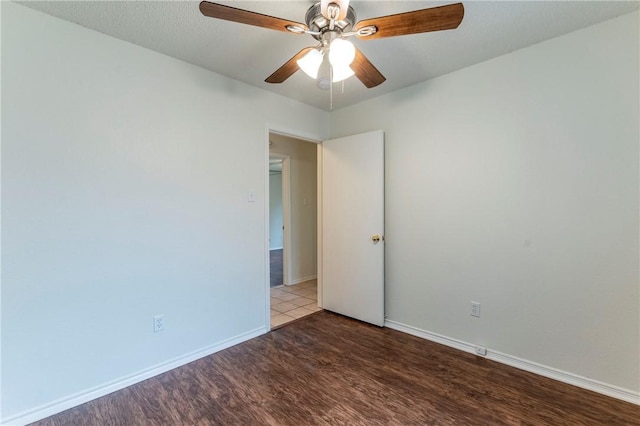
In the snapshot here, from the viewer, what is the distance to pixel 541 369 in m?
2.11

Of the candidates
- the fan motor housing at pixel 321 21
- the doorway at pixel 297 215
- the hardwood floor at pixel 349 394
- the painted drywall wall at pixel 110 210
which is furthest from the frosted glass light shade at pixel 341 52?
the doorway at pixel 297 215

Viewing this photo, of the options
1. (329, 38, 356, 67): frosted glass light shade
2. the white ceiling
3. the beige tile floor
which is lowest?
the beige tile floor

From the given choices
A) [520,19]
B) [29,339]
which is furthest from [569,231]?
[29,339]

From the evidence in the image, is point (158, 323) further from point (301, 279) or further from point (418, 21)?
point (301, 279)

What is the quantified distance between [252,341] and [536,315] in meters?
2.35

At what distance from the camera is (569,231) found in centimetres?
200

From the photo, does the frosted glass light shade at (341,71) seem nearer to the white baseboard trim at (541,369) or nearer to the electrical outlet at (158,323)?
the electrical outlet at (158,323)

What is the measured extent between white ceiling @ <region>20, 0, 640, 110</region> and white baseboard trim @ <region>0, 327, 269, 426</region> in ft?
7.78

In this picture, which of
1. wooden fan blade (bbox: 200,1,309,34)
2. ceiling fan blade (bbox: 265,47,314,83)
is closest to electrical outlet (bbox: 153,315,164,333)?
ceiling fan blade (bbox: 265,47,314,83)

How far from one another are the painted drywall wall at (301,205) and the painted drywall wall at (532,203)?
2066 mm

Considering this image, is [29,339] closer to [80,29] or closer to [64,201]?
[64,201]

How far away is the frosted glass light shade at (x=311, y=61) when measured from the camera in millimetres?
1674

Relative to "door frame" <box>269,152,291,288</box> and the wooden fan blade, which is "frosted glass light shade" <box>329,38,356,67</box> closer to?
the wooden fan blade

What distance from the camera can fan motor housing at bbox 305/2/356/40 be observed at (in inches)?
60.1
